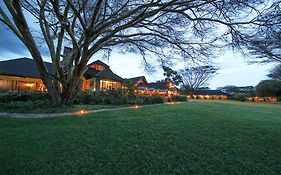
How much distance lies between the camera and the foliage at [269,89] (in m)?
33.5

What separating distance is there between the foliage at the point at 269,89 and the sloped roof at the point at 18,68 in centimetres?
3979

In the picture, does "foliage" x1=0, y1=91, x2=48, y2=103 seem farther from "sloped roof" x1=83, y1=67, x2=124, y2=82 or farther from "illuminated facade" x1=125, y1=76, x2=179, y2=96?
"sloped roof" x1=83, y1=67, x2=124, y2=82

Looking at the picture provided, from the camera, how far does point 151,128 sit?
4742mm

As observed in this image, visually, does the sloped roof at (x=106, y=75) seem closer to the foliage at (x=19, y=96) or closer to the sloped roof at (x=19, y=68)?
the sloped roof at (x=19, y=68)

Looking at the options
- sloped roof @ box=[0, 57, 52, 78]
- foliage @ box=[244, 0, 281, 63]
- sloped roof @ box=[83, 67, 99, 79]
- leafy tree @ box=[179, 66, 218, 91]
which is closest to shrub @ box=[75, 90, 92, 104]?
sloped roof @ box=[0, 57, 52, 78]

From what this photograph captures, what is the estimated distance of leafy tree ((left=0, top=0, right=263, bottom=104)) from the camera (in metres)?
5.50

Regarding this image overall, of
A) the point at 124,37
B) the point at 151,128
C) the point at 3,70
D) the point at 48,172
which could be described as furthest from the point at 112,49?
the point at 3,70

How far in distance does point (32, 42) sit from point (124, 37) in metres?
4.00

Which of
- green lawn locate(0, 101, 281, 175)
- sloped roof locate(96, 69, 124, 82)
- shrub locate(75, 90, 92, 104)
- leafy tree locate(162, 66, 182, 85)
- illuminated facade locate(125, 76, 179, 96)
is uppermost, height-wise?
leafy tree locate(162, 66, 182, 85)

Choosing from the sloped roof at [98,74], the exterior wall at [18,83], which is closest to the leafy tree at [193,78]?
the sloped roof at [98,74]

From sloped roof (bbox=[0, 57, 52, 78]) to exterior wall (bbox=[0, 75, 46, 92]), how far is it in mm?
684

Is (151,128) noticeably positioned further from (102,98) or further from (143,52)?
(102,98)

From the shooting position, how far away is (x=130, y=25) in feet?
22.8

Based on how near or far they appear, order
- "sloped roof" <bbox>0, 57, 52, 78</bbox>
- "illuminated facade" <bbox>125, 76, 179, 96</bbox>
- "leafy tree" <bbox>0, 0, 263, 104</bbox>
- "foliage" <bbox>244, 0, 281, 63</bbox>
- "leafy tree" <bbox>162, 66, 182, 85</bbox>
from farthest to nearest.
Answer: "leafy tree" <bbox>162, 66, 182, 85</bbox> → "sloped roof" <bbox>0, 57, 52, 78</bbox> → "illuminated facade" <bbox>125, 76, 179, 96</bbox> → "leafy tree" <bbox>0, 0, 263, 104</bbox> → "foliage" <bbox>244, 0, 281, 63</bbox>
